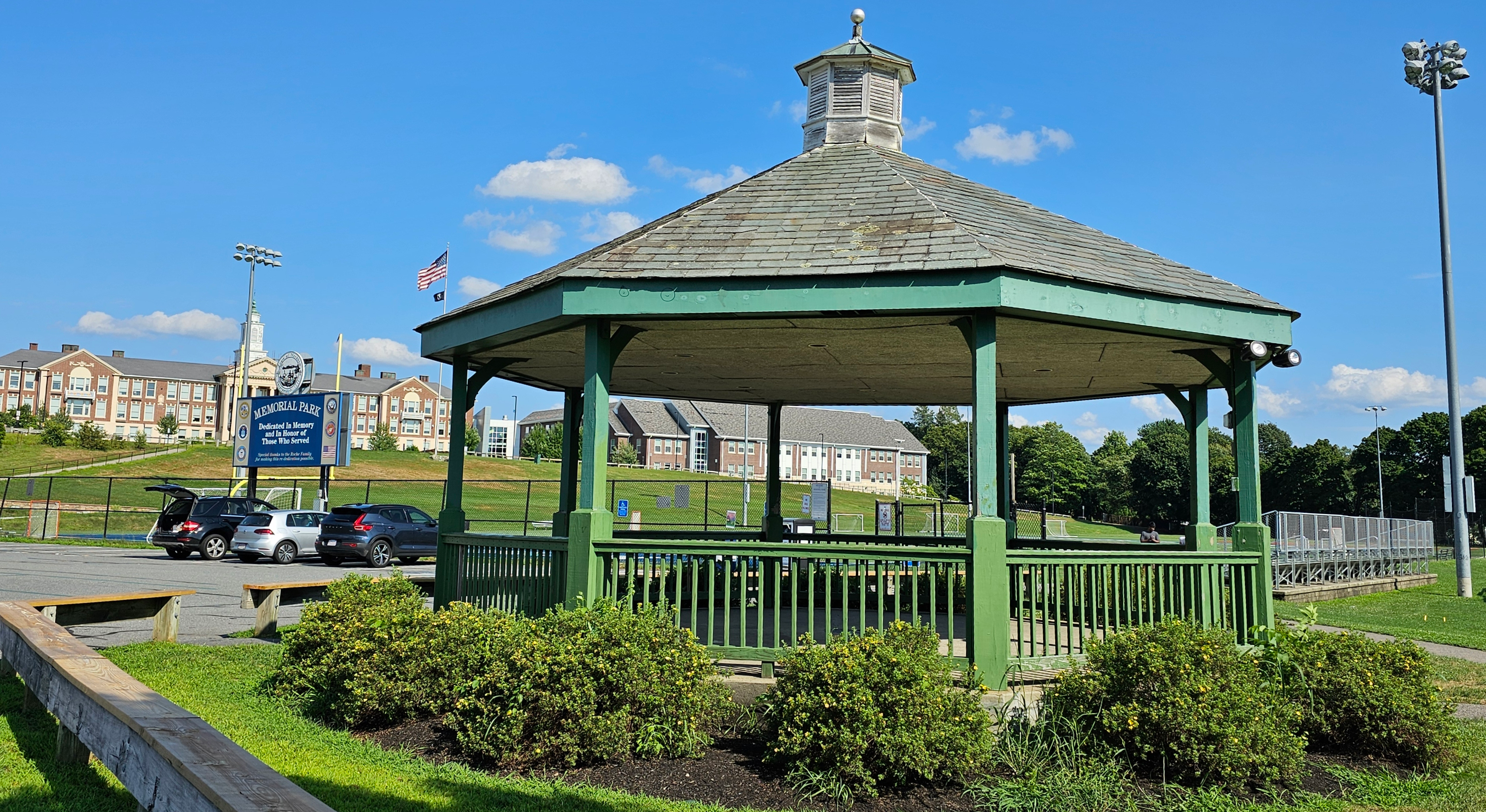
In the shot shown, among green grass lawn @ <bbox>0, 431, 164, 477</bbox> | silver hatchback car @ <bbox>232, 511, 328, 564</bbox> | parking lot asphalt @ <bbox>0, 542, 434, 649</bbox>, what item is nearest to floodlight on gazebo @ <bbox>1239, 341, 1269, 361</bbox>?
parking lot asphalt @ <bbox>0, 542, 434, 649</bbox>

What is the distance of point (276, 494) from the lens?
41.6 m

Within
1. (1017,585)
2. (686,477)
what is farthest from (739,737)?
(686,477)

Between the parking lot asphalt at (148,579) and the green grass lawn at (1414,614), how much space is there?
13.8m

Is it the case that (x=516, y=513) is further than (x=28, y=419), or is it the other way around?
(x=28, y=419)

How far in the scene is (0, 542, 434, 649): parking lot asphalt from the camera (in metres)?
12.4

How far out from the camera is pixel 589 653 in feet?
20.5

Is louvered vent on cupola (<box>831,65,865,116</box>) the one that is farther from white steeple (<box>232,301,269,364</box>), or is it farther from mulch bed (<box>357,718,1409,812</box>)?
white steeple (<box>232,301,269,364</box>)

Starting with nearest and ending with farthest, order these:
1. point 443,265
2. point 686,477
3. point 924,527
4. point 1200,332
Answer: point 1200,332 < point 924,527 < point 443,265 < point 686,477

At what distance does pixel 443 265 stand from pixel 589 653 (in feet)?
129

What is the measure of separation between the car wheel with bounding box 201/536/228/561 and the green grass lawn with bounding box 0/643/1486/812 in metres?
20.7

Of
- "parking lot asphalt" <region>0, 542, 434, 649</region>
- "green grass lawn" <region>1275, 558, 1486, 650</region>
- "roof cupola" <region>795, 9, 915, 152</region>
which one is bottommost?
"green grass lawn" <region>1275, 558, 1486, 650</region>

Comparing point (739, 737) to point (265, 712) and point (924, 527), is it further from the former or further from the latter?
point (924, 527)

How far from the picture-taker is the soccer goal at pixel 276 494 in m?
33.0

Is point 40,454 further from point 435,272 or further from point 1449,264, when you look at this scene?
point 1449,264
